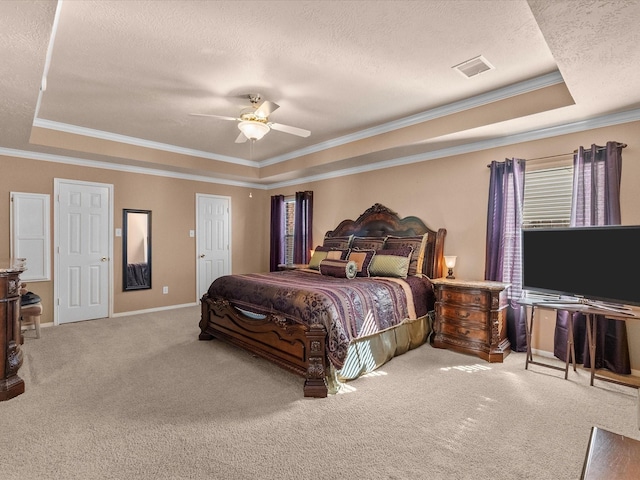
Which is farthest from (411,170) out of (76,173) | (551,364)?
(76,173)

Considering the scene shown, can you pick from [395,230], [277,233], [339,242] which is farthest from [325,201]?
[395,230]

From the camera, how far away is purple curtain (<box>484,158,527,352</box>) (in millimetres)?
3738

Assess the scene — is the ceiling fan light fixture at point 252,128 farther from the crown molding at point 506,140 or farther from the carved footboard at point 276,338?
the crown molding at point 506,140

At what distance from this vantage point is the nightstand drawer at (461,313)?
360 cm

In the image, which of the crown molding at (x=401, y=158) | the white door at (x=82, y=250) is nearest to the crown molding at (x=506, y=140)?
the crown molding at (x=401, y=158)

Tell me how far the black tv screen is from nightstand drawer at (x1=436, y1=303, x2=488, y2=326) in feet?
1.85

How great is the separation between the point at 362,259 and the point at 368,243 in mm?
481

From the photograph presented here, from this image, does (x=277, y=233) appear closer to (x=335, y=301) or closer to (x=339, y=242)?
(x=339, y=242)

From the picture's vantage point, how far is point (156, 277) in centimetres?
577

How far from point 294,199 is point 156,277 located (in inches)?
112

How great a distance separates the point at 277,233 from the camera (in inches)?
265

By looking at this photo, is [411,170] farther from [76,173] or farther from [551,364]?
[76,173]

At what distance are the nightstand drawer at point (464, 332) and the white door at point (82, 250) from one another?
197 inches

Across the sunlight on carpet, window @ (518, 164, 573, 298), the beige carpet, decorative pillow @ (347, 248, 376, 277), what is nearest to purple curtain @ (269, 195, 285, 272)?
decorative pillow @ (347, 248, 376, 277)
